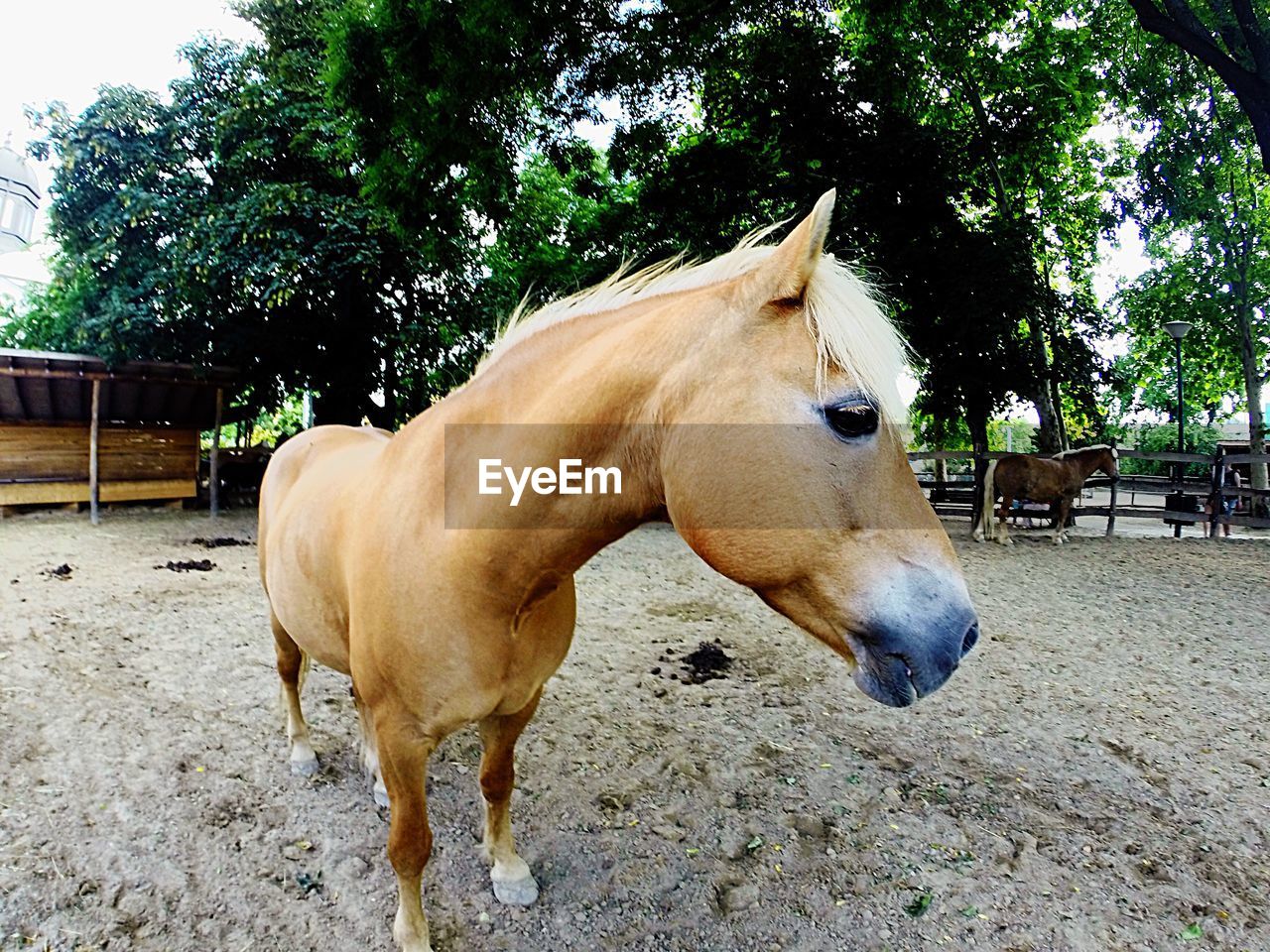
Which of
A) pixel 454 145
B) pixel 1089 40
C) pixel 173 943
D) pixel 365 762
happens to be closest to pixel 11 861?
pixel 173 943

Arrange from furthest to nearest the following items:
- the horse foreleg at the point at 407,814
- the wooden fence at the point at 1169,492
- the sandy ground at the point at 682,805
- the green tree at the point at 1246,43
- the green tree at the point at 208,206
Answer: the wooden fence at the point at 1169,492 → the green tree at the point at 208,206 → the green tree at the point at 1246,43 → the sandy ground at the point at 682,805 → the horse foreleg at the point at 407,814

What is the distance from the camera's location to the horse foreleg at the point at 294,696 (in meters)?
3.11

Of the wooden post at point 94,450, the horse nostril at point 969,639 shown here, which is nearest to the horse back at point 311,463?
the horse nostril at point 969,639

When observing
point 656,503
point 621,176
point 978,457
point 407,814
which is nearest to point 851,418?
point 656,503

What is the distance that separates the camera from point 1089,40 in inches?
430

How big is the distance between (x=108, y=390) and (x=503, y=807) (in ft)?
41.0

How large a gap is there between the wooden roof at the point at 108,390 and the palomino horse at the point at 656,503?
444 inches

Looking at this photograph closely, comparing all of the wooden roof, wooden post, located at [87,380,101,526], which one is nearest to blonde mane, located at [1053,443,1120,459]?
the wooden roof

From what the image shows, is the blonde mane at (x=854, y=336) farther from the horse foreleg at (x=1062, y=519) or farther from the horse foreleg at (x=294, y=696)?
the horse foreleg at (x=1062, y=519)

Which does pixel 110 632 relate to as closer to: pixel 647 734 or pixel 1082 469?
pixel 647 734

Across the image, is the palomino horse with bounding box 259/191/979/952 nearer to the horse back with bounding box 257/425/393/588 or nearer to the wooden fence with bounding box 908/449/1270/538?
the horse back with bounding box 257/425/393/588

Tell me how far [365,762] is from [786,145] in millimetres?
10717

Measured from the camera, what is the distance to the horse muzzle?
3.94ft

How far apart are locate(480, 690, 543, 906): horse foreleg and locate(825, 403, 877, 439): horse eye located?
4.82 feet
